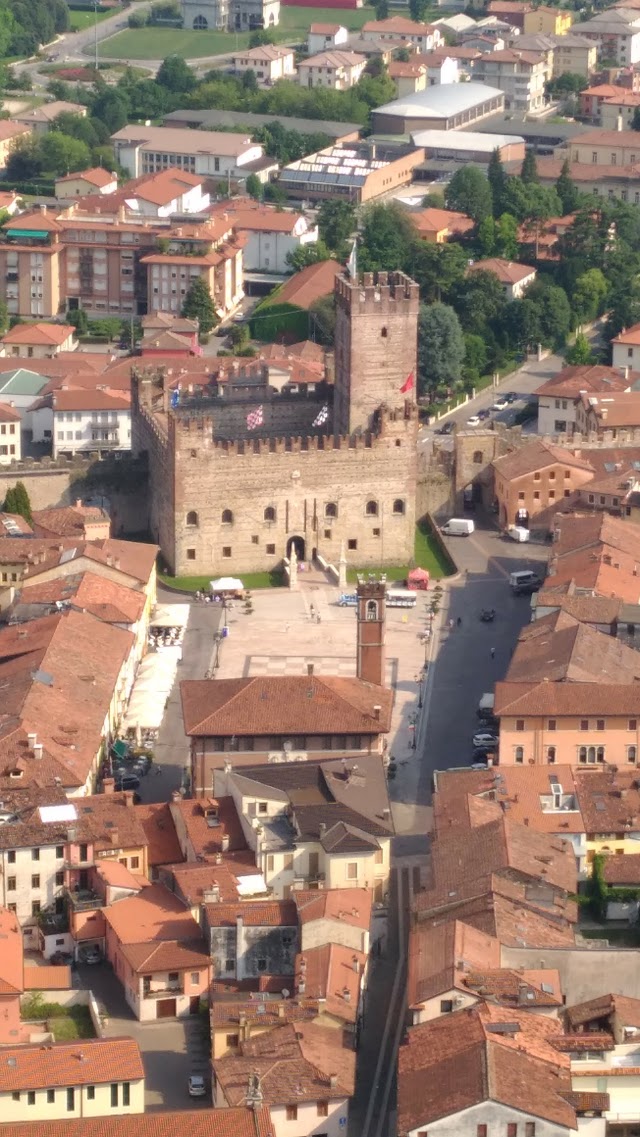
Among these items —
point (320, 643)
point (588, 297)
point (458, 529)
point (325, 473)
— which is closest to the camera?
point (320, 643)

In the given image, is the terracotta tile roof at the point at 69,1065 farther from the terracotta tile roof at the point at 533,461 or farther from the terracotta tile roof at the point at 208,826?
the terracotta tile roof at the point at 533,461

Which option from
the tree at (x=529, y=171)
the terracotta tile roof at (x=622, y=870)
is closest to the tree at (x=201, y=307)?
the tree at (x=529, y=171)

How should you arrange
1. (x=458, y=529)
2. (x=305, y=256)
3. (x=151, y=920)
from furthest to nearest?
(x=305, y=256)
(x=458, y=529)
(x=151, y=920)

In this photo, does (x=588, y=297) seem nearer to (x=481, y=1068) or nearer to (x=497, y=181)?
(x=497, y=181)

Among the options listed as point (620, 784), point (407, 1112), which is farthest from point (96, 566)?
point (407, 1112)

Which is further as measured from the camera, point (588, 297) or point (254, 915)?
point (588, 297)

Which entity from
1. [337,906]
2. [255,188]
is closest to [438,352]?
[255,188]
